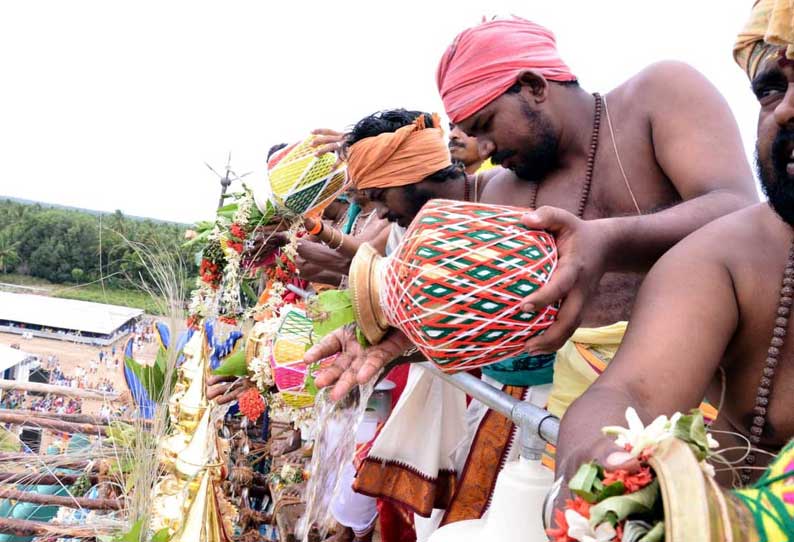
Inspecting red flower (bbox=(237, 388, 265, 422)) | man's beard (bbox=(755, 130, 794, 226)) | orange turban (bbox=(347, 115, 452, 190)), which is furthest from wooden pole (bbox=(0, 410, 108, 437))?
man's beard (bbox=(755, 130, 794, 226))

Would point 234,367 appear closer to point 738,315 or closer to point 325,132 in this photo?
point 325,132

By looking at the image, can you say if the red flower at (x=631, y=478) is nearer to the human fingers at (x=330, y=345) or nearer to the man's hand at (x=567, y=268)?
the man's hand at (x=567, y=268)

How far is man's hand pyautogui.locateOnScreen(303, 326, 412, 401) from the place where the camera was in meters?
1.34

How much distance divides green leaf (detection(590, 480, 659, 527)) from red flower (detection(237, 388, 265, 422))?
279 centimetres

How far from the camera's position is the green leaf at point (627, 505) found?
60cm

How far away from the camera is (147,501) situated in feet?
8.54

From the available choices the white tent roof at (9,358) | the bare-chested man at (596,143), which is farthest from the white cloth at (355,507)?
the white tent roof at (9,358)

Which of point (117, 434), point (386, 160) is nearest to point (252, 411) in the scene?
point (117, 434)

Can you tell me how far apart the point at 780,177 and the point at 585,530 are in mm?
834

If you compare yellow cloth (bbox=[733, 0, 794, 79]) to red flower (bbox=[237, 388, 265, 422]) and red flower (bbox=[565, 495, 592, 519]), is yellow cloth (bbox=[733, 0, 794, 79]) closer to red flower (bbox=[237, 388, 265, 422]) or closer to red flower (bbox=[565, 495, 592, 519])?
red flower (bbox=[565, 495, 592, 519])

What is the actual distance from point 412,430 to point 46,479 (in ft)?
7.14

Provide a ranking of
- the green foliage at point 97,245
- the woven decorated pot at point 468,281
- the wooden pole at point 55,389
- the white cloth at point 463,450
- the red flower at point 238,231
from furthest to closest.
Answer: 1. the wooden pole at point 55,389
2. the green foliage at point 97,245
3. the red flower at point 238,231
4. the white cloth at point 463,450
5. the woven decorated pot at point 468,281

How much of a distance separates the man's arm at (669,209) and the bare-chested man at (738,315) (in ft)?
0.36

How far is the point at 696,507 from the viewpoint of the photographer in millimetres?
548
